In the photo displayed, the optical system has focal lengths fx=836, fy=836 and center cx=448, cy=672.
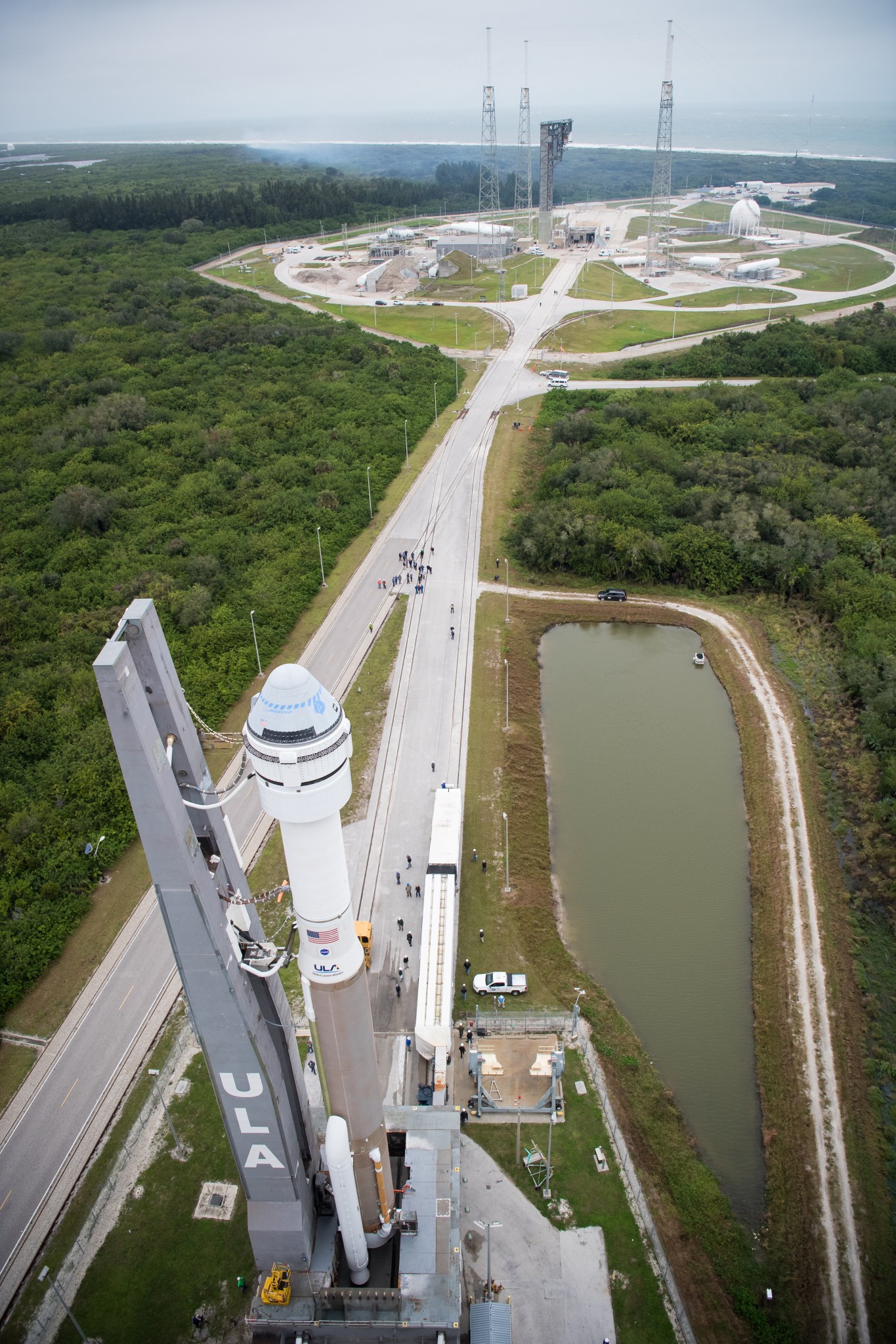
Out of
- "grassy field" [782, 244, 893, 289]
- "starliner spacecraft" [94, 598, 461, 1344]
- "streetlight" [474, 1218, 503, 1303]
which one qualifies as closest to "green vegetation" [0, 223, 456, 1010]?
"starliner spacecraft" [94, 598, 461, 1344]

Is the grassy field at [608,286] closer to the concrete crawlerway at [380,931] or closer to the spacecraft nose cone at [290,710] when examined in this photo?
the concrete crawlerway at [380,931]

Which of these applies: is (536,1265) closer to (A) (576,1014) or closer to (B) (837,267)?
(A) (576,1014)

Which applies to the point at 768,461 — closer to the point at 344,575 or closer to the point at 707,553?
the point at 707,553

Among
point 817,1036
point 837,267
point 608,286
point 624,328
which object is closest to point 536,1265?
point 817,1036

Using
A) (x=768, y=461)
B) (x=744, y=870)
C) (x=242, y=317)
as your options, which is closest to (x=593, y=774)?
(x=744, y=870)

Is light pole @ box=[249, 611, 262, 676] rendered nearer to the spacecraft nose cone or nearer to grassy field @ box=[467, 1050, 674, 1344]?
grassy field @ box=[467, 1050, 674, 1344]
